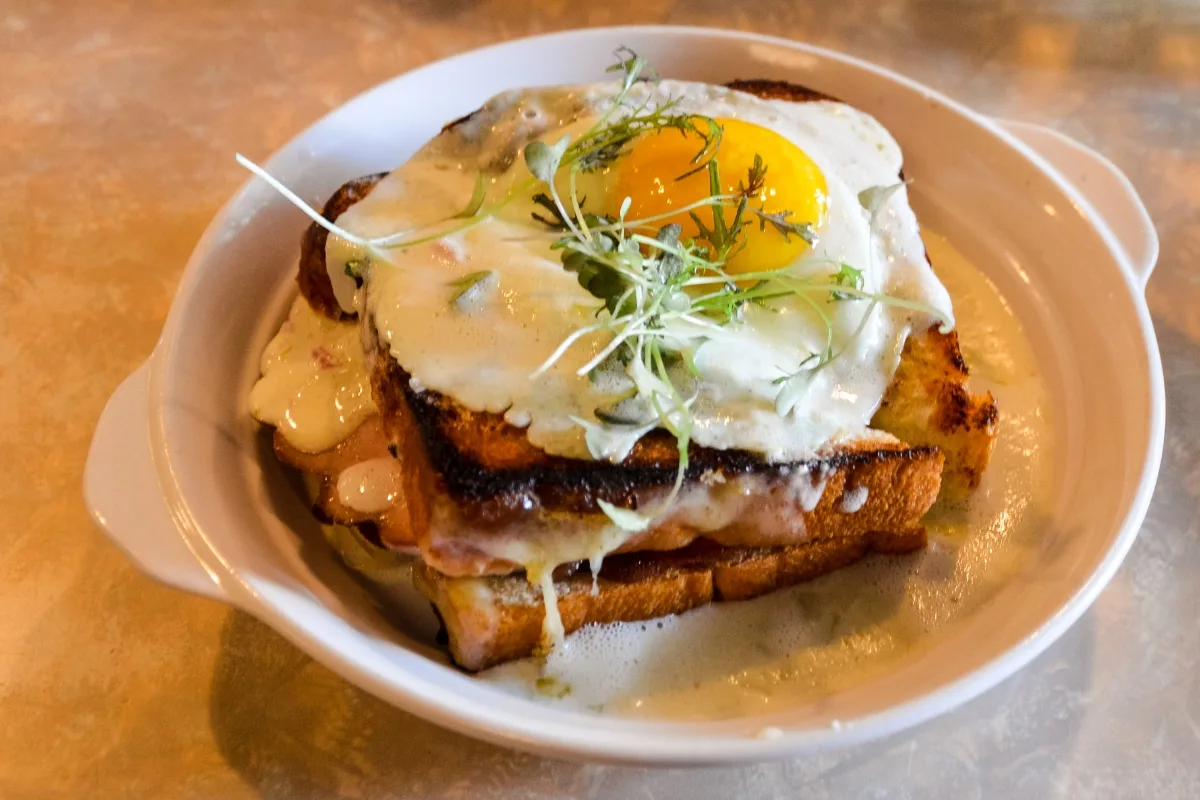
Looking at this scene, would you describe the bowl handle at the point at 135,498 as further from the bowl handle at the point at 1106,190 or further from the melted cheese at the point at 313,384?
the bowl handle at the point at 1106,190

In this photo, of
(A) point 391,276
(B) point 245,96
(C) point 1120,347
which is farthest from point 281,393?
(C) point 1120,347

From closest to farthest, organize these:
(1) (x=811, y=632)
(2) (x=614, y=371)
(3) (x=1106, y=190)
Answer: (2) (x=614, y=371)
(1) (x=811, y=632)
(3) (x=1106, y=190)

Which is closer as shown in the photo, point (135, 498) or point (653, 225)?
point (135, 498)

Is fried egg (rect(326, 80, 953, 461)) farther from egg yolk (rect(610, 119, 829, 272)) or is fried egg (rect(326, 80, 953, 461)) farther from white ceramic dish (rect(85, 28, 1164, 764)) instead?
white ceramic dish (rect(85, 28, 1164, 764))

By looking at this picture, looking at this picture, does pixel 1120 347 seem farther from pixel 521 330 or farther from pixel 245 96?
pixel 245 96

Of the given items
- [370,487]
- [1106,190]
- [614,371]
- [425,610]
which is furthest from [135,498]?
[1106,190]

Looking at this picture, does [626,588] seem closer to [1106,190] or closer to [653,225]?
[653,225]

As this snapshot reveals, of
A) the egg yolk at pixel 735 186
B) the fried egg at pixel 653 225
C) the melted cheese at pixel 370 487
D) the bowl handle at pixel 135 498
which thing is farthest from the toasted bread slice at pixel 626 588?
the egg yolk at pixel 735 186
